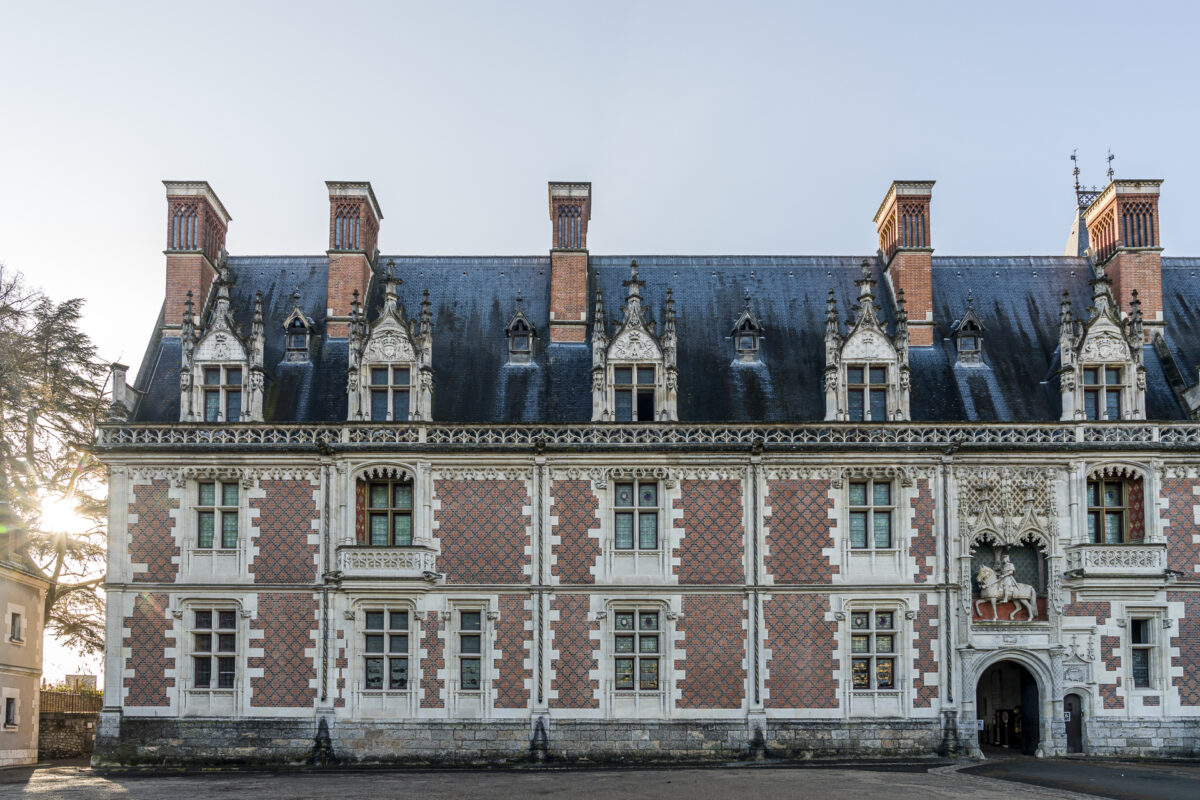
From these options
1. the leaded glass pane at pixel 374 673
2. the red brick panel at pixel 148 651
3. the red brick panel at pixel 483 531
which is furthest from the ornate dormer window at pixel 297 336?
the leaded glass pane at pixel 374 673

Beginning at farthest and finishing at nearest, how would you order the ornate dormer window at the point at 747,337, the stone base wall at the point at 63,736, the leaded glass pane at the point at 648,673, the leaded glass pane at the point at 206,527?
the stone base wall at the point at 63,736 < the ornate dormer window at the point at 747,337 < the leaded glass pane at the point at 206,527 < the leaded glass pane at the point at 648,673

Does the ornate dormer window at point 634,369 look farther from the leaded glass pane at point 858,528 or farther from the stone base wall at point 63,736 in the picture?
the stone base wall at point 63,736

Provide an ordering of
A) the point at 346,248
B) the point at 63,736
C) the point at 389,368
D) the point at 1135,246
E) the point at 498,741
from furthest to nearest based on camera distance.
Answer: the point at 63,736 → the point at 346,248 → the point at 1135,246 → the point at 389,368 → the point at 498,741

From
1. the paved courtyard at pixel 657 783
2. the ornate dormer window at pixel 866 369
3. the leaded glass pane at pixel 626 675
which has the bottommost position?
the paved courtyard at pixel 657 783

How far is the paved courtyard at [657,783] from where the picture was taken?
2156 centimetres

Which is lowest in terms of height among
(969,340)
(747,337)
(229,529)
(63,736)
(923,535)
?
(63,736)

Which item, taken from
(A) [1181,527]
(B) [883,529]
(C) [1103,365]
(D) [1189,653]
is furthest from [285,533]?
(D) [1189,653]

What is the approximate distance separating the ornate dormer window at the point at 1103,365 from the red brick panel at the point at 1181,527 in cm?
209

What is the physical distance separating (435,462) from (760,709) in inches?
393

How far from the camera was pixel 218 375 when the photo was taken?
30469 mm

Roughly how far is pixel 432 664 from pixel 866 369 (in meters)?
13.2

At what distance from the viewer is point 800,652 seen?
Answer: 28578 millimetres

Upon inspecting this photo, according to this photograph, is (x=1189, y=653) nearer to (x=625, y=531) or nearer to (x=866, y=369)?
(x=866, y=369)

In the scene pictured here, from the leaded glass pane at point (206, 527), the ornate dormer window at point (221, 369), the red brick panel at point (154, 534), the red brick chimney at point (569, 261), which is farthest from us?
the red brick chimney at point (569, 261)
